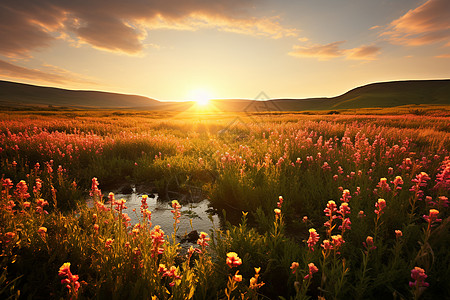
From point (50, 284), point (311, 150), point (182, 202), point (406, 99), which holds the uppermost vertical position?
point (406, 99)

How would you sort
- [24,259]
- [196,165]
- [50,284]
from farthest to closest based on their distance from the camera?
[196,165] < [24,259] < [50,284]

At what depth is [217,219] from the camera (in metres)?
3.32

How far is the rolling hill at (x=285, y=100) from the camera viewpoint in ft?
270

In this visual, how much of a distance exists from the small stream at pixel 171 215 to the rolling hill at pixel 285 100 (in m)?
87.3

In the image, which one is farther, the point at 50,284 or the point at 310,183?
the point at 310,183

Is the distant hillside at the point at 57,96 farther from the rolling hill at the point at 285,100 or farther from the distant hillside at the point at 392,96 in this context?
the distant hillside at the point at 392,96

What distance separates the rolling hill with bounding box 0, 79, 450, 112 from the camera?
82.4m

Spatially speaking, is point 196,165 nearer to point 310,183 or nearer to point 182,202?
point 182,202

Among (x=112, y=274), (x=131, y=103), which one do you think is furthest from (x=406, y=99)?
(x=131, y=103)

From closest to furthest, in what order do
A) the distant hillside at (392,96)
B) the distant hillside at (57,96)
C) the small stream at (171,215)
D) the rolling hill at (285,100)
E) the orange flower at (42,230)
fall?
the orange flower at (42,230)
the small stream at (171,215)
the distant hillside at (392,96)
the rolling hill at (285,100)
the distant hillside at (57,96)

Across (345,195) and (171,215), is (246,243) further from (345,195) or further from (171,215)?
(171,215)

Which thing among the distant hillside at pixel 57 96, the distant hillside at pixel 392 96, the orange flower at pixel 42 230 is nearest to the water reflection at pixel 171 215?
the orange flower at pixel 42 230

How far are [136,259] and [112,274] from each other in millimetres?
232

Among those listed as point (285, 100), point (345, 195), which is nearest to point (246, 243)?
point (345, 195)
